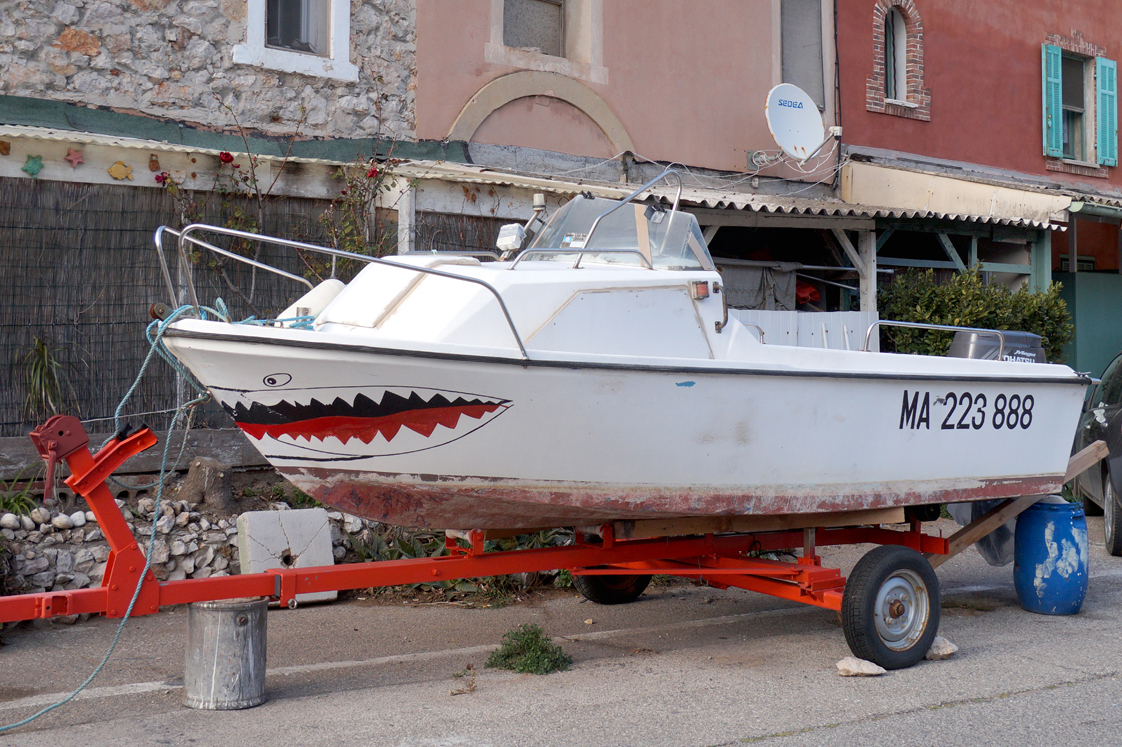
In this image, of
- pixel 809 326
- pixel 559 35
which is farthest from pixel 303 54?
pixel 809 326

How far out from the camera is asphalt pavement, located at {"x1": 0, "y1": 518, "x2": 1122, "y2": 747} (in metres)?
4.04

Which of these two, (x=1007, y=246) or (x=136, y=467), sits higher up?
(x=1007, y=246)

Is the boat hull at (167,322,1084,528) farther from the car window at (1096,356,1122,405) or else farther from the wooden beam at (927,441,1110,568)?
the car window at (1096,356,1122,405)

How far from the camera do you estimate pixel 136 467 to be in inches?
270

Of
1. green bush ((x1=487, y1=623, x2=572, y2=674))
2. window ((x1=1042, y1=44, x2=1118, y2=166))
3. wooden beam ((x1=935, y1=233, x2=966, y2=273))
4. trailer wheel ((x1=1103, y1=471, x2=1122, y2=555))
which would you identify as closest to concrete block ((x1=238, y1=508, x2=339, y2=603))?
green bush ((x1=487, y1=623, x2=572, y2=674))

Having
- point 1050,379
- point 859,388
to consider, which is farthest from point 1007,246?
point 859,388

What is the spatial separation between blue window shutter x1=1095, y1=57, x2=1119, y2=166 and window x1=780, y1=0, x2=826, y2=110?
223 inches

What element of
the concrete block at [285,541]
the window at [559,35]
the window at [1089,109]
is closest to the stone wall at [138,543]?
the concrete block at [285,541]

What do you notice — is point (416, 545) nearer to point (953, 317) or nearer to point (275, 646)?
point (275, 646)

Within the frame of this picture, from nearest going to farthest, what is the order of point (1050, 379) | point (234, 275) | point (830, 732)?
point (830, 732)
point (1050, 379)
point (234, 275)

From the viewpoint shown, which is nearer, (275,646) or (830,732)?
(830,732)

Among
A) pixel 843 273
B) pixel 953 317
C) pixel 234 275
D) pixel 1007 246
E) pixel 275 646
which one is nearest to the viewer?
pixel 275 646

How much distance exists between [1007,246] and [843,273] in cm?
274

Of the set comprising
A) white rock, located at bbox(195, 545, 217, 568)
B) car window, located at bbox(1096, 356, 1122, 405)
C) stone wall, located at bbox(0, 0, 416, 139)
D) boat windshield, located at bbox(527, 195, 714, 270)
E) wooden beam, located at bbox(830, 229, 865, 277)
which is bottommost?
white rock, located at bbox(195, 545, 217, 568)
